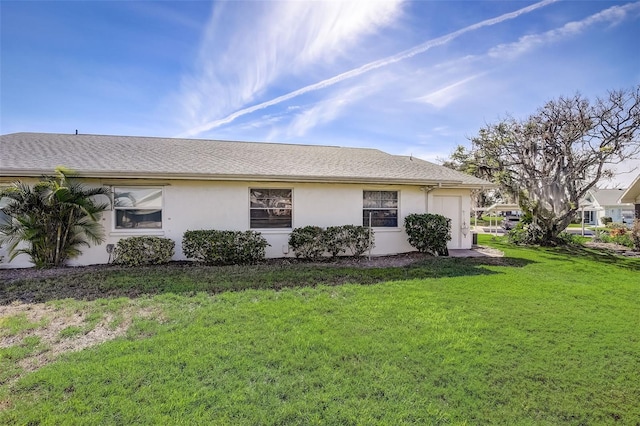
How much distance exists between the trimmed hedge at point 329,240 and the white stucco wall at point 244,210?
553 millimetres

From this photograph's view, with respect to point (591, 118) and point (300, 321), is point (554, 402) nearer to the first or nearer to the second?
point (300, 321)

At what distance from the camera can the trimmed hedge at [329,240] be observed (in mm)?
9625

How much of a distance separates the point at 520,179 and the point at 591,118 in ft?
12.2

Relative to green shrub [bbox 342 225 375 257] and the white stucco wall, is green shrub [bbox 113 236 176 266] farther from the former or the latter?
green shrub [bbox 342 225 375 257]

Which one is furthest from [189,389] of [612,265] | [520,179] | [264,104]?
[520,179]

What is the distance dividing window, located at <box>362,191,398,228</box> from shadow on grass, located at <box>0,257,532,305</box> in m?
2.13

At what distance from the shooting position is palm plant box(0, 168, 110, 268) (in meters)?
7.86

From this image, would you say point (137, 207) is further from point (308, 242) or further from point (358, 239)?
point (358, 239)

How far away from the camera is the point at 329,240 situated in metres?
9.81

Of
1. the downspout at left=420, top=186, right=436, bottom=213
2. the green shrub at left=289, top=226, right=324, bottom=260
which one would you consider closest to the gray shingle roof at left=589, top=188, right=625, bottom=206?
the downspout at left=420, top=186, right=436, bottom=213

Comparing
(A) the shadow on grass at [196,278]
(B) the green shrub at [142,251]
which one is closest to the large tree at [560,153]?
(A) the shadow on grass at [196,278]

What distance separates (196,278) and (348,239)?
15.4 feet

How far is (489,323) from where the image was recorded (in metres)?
4.86

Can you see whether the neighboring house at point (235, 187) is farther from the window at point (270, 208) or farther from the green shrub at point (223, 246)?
the green shrub at point (223, 246)
